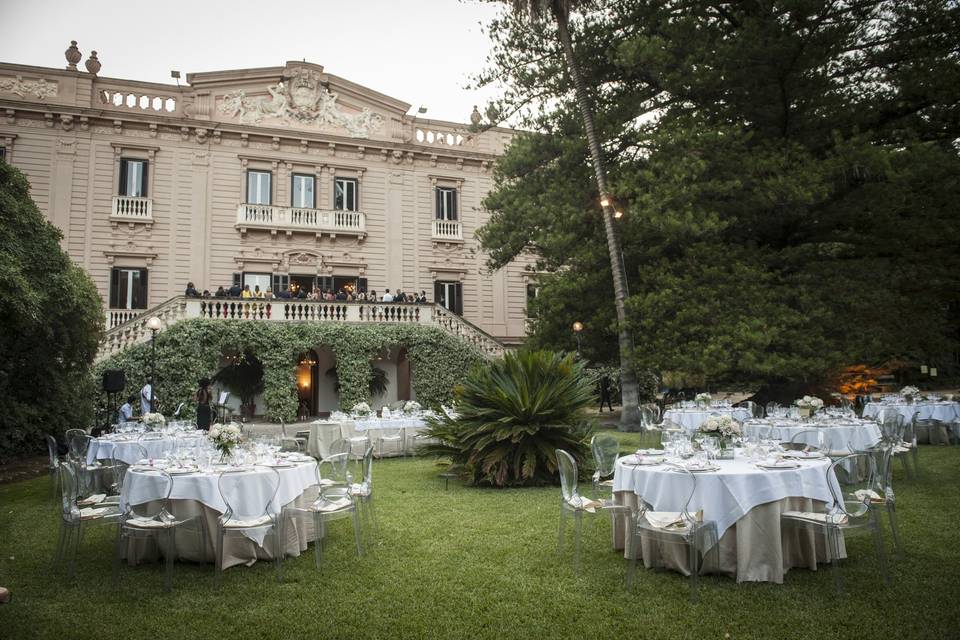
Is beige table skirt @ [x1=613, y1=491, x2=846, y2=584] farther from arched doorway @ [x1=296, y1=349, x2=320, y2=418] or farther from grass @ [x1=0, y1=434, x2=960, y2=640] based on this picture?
arched doorway @ [x1=296, y1=349, x2=320, y2=418]

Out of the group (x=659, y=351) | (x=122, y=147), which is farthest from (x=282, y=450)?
(x=122, y=147)

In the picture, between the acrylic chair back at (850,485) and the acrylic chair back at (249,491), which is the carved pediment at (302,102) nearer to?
the acrylic chair back at (249,491)

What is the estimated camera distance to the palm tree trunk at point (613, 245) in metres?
15.3

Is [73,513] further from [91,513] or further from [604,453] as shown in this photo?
[604,453]

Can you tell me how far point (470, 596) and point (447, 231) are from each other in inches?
831

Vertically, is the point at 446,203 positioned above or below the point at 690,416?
above

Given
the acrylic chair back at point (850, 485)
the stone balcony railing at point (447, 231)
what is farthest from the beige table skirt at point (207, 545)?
the stone balcony railing at point (447, 231)

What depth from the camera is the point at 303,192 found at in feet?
77.3

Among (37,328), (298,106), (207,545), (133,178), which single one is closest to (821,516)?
(207,545)

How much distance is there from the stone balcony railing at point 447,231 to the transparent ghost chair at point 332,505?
61.3ft

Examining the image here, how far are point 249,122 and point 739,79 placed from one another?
16451 millimetres

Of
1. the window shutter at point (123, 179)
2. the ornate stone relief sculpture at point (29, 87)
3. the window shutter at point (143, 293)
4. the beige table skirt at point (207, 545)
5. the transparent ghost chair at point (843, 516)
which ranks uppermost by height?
the ornate stone relief sculpture at point (29, 87)

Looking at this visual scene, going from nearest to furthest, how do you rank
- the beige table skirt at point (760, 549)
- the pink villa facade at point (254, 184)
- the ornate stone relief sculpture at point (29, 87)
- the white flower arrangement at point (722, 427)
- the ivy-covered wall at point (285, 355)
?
the beige table skirt at point (760, 549) → the white flower arrangement at point (722, 427) → the ivy-covered wall at point (285, 355) → the ornate stone relief sculpture at point (29, 87) → the pink villa facade at point (254, 184)

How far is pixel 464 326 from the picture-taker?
2169 centimetres
